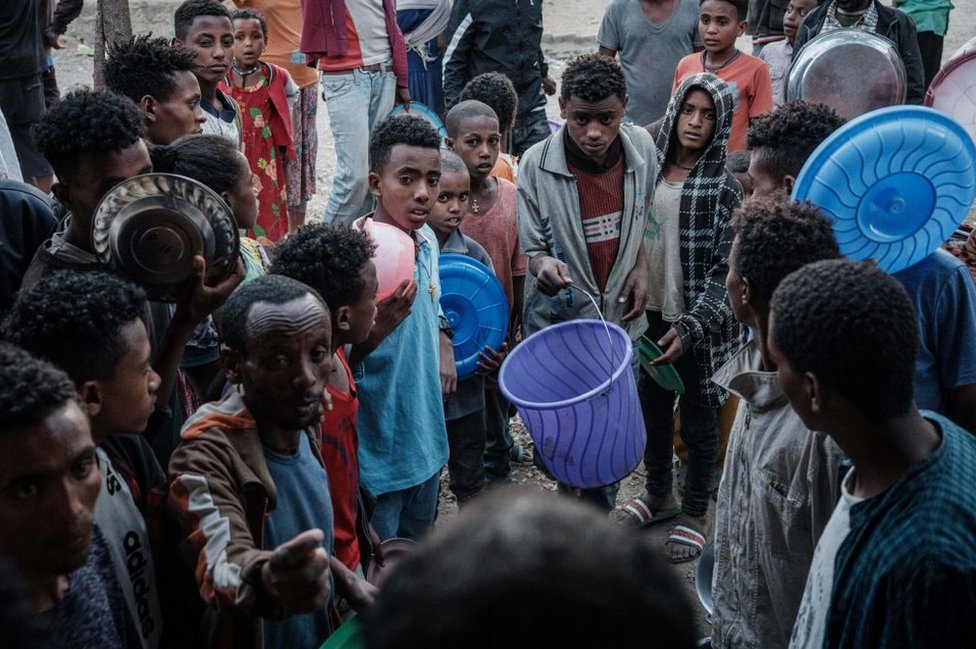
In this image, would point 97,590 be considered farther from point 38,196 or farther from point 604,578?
point 38,196

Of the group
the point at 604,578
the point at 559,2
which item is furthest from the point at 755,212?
the point at 559,2

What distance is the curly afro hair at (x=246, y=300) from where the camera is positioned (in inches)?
92.6

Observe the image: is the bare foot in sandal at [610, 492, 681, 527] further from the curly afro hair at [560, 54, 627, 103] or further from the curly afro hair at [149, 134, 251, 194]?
the curly afro hair at [149, 134, 251, 194]

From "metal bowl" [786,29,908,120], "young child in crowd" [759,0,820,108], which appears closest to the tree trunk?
"young child in crowd" [759,0,820,108]

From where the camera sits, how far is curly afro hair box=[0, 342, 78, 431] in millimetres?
1645

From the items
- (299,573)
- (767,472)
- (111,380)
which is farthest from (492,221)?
(299,573)

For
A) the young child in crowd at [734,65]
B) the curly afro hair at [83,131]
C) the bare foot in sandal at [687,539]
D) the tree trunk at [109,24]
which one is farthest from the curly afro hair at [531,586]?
the tree trunk at [109,24]

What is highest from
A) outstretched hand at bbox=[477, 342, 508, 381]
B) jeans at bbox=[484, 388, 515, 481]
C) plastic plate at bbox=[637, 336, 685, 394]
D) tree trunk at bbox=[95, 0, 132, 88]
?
tree trunk at bbox=[95, 0, 132, 88]

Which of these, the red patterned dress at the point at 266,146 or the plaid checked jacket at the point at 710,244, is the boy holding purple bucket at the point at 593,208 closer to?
the plaid checked jacket at the point at 710,244

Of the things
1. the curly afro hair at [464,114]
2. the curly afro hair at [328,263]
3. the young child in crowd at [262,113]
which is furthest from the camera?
the young child in crowd at [262,113]

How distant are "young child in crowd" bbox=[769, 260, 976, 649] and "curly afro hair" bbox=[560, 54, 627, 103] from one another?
224 cm

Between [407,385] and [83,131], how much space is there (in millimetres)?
1349

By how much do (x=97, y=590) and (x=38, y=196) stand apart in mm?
1608

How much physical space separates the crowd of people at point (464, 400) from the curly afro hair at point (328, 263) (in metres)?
0.01
